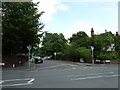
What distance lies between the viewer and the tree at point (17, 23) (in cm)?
3366

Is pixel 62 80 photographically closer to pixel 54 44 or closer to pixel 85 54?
pixel 85 54

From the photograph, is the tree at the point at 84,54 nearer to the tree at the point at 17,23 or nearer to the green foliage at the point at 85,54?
the green foliage at the point at 85,54

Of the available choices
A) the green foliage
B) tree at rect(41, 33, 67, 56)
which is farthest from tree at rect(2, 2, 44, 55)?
tree at rect(41, 33, 67, 56)

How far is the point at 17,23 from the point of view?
34219 mm

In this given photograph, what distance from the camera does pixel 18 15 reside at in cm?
3422

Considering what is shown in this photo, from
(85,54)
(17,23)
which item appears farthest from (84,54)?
(17,23)

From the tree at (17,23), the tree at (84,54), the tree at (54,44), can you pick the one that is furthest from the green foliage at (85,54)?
the tree at (54,44)

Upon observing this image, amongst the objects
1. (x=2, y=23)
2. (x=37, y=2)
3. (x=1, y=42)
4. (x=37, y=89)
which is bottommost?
(x=37, y=89)

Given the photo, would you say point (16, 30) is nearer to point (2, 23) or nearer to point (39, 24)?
point (2, 23)

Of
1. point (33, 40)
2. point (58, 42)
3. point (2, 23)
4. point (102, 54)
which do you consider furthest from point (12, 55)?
point (58, 42)

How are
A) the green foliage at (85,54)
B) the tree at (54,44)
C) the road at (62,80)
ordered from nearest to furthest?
the road at (62,80) < the green foliage at (85,54) < the tree at (54,44)

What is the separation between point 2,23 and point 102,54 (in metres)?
24.2

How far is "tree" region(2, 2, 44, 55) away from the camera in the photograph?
33.7m

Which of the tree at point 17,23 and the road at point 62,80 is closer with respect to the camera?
the road at point 62,80
